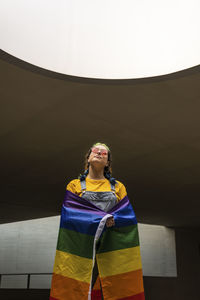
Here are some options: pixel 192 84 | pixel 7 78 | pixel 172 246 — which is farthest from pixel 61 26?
pixel 172 246

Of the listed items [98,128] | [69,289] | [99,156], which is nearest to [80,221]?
[69,289]

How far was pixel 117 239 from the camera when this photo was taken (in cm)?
247

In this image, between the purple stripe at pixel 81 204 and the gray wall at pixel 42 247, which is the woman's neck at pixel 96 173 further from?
the gray wall at pixel 42 247

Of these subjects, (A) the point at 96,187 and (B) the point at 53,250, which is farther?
(B) the point at 53,250

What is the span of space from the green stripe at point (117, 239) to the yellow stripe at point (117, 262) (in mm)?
33

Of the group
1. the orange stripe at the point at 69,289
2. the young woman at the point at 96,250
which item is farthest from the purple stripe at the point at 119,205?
the orange stripe at the point at 69,289

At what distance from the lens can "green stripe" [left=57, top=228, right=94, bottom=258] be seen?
2.40 m

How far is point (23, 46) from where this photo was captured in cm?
383

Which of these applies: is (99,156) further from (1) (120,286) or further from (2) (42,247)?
(2) (42,247)

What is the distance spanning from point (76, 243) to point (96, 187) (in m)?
0.44

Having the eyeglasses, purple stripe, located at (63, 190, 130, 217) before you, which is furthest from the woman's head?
purple stripe, located at (63, 190, 130, 217)

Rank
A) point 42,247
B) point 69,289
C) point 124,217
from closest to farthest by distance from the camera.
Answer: point 69,289 < point 124,217 < point 42,247

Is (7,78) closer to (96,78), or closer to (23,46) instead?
(23,46)

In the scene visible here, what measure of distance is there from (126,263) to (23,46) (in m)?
2.55
